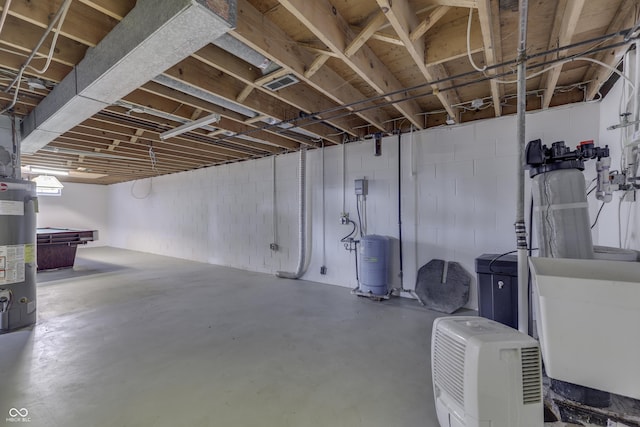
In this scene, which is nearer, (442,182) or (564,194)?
(564,194)

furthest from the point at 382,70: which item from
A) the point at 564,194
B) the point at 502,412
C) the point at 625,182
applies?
the point at 502,412

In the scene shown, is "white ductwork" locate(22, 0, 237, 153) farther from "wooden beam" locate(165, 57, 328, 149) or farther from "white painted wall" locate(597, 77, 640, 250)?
"white painted wall" locate(597, 77, 640, 250)

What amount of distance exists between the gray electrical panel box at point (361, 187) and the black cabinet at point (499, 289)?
215 cm

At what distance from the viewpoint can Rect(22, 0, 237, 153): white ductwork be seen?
1.47 metres

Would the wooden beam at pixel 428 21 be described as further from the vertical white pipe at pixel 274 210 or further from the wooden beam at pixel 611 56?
the vertical white pipe at pixel 274 210

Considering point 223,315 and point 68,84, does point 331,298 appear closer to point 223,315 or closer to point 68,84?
point 223,315

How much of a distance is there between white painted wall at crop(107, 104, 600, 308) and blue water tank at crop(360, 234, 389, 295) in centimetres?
32

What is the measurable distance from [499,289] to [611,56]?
2168 mm

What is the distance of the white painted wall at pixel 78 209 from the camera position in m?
9.38

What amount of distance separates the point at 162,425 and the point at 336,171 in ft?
13.0

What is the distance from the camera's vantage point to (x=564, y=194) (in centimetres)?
193

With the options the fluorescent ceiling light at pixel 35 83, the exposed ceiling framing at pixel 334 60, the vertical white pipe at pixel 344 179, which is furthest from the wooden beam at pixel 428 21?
the fluorescent ceiling light at pixel 35 83

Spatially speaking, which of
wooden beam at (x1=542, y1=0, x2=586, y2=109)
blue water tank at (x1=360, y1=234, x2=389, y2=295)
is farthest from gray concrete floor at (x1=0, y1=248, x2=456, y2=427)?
wooden beam at (x1=542, y1=0, x2=586, y2=109)

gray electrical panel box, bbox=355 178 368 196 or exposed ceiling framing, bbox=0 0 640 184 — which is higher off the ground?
exposed ceiling framing, bbox=0 0 640 184
